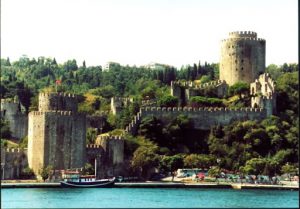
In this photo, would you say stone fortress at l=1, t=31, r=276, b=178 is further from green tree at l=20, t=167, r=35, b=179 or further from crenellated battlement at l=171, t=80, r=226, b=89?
green tree at l=20, t=167, r=35, b=179

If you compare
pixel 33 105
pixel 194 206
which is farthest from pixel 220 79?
pixel 194 206

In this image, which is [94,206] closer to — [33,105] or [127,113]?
[127,113]

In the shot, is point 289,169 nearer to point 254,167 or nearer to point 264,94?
point 254,167

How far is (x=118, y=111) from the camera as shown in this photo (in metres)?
69.9

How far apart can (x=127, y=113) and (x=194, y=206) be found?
24.3 m

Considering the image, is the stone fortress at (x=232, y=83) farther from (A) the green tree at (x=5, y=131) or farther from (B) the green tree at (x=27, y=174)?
(A) the green tree at (x=5, y=131)

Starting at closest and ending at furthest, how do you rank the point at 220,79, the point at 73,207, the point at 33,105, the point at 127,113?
the point at 73,207 < the point at 127,113 < the point at 220,79 < the point at 33,105

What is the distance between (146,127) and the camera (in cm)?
6231

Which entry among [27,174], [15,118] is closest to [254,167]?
[27,174]

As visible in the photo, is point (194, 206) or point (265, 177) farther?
point (265, 177)

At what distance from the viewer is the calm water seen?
4328cm

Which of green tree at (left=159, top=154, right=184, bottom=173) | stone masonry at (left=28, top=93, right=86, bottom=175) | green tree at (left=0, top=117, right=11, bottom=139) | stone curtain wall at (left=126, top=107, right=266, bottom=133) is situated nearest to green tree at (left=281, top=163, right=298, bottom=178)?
green tree at (left=159, top=154, right=184, bottom=173)

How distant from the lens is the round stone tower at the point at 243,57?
72.8 m

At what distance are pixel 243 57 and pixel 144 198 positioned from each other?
92.4 ft
